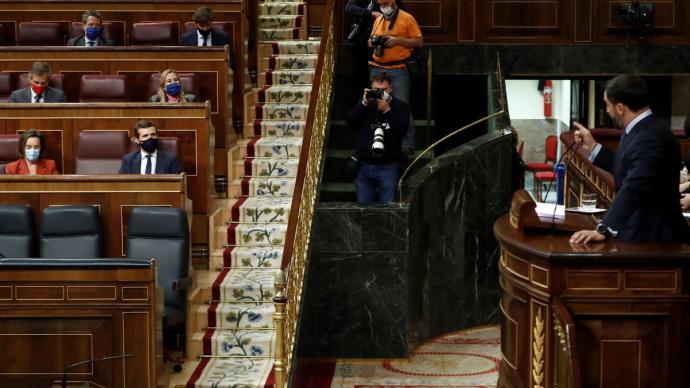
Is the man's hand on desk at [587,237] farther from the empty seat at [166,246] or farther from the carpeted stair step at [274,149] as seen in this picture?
the carpeted stair step at [274,149]

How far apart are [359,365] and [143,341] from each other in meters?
2.20

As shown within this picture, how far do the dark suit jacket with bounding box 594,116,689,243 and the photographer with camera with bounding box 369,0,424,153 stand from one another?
3.73 metres

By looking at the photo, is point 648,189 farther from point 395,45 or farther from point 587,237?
point 395,45

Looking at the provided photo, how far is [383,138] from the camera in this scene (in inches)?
283

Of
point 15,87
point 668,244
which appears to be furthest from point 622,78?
point 15,87

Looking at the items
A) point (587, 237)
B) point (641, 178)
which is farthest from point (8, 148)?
point (641, 178)

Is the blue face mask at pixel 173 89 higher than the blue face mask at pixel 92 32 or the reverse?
the reverse

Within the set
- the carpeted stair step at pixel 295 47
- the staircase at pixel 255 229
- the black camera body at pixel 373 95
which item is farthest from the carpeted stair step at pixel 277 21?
the black camera body at pixel 373 95

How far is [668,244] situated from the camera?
427cm

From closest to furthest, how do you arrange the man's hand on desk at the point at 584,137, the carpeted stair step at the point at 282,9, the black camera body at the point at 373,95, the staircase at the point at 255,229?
1. the man's hand on desk at the point at 584,137
2. the staircase at the point at 255,229
3. the black camera body at the point at 373,95
4. the carpeted stair step at the point at 282,9

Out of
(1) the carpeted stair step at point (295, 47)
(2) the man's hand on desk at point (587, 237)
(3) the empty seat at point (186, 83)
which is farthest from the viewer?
(1) the carpeted stair step at point (295, 47)

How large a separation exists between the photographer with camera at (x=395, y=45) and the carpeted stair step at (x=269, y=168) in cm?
84

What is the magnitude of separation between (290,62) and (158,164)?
258cm

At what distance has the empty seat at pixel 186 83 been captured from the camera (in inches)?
291
